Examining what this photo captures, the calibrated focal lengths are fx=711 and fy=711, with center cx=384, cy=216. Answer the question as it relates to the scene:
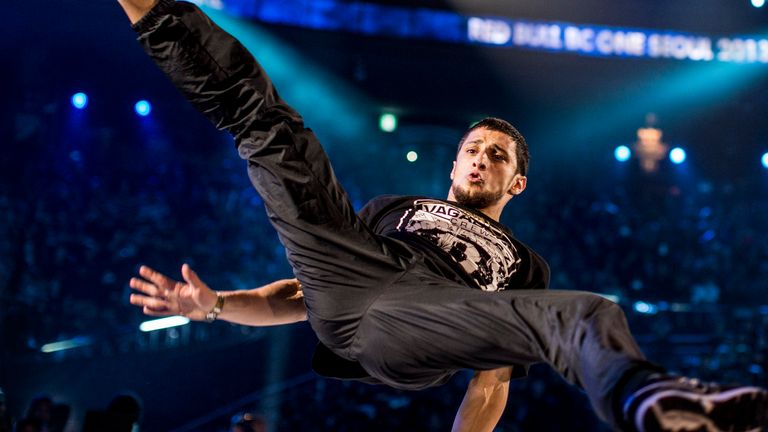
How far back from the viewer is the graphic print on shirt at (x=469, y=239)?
249 cm

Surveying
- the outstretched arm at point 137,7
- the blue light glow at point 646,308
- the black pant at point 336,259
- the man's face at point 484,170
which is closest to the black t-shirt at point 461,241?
the man's face at point 484,170

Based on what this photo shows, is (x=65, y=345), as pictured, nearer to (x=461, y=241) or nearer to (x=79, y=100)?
(x=79, y=100)

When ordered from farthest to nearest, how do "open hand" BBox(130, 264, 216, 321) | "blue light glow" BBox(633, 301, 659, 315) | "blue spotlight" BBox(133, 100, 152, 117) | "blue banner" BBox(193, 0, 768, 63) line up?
"blue spotlight" BBox(133, 100, 152, 117)
"blue banner" BBox(193, 0, 768, 63)
"blue light glow" BBox(633, 301, 659, 315)
"open hand" BBox(130, 264, 216, 321)

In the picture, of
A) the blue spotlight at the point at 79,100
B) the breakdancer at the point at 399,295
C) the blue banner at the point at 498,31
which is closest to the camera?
the breakdancer at the point at 399,295

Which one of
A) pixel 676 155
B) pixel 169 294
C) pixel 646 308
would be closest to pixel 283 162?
pixel 169 294

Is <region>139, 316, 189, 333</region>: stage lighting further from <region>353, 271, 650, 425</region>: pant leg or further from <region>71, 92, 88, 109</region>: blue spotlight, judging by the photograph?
<region>353, 271, 650, 425</region>: pant leg

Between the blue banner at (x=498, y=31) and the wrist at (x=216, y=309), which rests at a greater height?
the blue banner at (x=498, y=31)

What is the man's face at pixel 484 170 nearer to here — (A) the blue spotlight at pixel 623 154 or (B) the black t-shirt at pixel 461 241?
(B) the black t-shirt at pixel 461 241

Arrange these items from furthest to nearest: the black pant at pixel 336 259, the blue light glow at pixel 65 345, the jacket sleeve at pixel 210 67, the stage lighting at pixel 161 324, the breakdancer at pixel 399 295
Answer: the stage lighting at pixel 161 324 < the blue light glow at pixel 65 345 < the jacket sleeve at pixel 210 67 < the black pant at pixel 336 259 < the breakdancer at pixel 399 295

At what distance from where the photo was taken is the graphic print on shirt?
8.18 feet

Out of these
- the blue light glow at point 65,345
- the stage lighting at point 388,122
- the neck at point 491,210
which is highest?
the stage lighting at point 388,122

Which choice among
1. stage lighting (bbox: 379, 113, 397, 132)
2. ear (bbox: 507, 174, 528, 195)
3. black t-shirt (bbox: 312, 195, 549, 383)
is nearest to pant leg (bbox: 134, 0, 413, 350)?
black t-shirt (bbox: 312, 195, 549, 383)

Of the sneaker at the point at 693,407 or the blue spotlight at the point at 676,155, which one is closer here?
the sneaker at the point at 693,407

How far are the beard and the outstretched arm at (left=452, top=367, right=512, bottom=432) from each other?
67cm
